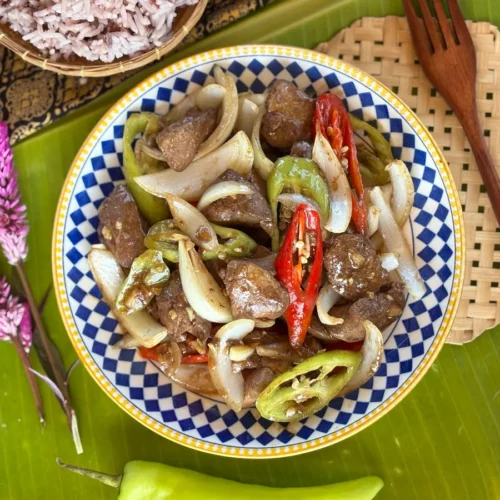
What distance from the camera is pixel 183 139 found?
213 centimetres

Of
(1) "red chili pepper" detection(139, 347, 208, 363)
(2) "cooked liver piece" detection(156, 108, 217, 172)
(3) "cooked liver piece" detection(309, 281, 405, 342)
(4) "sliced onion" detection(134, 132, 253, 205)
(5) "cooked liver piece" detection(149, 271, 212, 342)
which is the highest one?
(2) "cooked liver piece" detection(156, 108, 217, 172)

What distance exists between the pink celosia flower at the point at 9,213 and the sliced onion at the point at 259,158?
1038 mm

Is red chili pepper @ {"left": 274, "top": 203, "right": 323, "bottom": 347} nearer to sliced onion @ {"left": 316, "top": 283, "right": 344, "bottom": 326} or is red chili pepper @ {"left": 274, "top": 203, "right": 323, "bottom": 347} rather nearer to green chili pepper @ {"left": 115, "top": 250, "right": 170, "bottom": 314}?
sliced onion @ {"left": 316, "top": 283, "right": 344, "bottom": 326}

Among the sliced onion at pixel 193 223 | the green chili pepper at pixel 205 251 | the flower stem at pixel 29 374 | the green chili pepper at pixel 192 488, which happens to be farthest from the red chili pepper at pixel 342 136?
the flower stem at pixel 29 374

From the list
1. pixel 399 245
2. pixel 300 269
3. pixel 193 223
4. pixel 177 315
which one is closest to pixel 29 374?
pixel 177 315

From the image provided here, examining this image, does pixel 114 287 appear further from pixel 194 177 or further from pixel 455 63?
pixel 455 63

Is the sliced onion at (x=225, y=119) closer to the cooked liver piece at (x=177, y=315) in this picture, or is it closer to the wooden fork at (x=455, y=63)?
the cooked liver piece at (x=177, y=315)

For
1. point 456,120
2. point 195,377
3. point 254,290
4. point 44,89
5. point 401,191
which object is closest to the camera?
point 254,290

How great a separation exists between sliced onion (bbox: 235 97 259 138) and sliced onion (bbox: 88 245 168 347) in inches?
29.7

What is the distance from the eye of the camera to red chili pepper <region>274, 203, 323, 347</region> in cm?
206

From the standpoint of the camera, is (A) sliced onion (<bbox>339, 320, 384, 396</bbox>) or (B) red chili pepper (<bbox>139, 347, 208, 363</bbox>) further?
(B) red chili pepper (<bbox>139, 347, 208, 363</bbox>)

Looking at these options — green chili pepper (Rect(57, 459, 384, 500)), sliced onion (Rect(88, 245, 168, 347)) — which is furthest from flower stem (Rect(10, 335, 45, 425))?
sliced onion (Rect(88, 245, 168, 347))

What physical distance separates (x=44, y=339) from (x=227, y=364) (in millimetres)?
911

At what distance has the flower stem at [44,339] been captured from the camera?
250 cm
